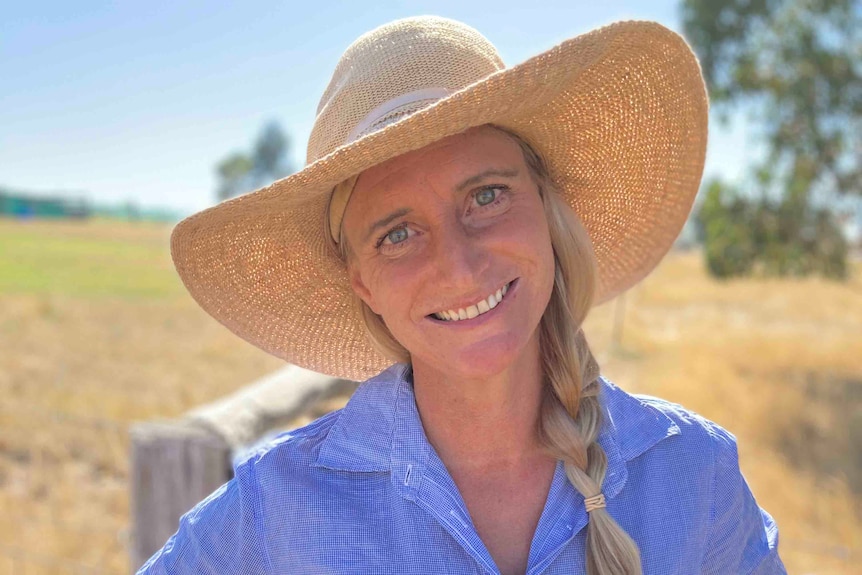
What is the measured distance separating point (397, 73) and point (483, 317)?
496mm

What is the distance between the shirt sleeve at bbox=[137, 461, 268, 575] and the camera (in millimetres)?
1423

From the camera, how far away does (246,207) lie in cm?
163

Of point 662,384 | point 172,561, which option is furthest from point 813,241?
point 172,561

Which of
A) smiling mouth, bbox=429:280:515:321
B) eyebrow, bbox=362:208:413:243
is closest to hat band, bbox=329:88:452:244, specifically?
eyebrow, bbox=362:208:413:243

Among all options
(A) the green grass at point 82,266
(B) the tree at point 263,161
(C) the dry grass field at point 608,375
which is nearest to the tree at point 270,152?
(B) the tree at point 263,161

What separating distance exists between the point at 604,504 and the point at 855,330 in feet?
40.7

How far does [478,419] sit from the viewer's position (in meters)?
1.60

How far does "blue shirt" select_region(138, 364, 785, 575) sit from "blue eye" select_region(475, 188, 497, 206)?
401mm

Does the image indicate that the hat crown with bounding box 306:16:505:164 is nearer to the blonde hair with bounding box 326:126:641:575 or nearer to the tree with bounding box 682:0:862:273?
the blonde hair with bounding box 326:126:641:575

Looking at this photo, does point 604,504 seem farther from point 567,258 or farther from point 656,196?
point 656,196

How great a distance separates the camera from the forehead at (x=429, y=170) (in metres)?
1.56

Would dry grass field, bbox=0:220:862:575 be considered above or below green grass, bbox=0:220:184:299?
below

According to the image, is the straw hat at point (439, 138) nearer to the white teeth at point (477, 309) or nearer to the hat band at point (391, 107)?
the hat band at point (391, 107)

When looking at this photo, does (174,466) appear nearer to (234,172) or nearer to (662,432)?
(662,432)
